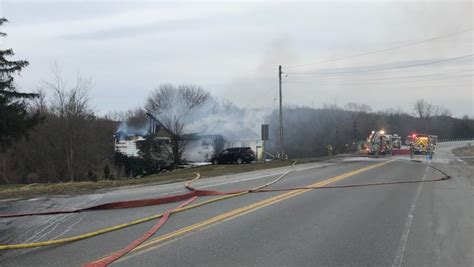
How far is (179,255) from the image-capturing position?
636cm

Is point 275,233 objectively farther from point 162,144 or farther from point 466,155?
point 466,155

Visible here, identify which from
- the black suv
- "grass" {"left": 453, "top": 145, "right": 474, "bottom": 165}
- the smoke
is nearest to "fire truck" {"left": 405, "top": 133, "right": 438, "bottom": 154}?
"grass" {"left": 453, "top": 145, "right": 474, "bottom": 165}

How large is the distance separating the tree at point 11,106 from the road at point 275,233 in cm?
2053

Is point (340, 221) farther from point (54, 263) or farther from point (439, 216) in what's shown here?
point (54, 263)

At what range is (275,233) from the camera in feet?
25.7

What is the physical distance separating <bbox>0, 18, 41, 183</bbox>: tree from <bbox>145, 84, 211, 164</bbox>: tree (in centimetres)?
1800

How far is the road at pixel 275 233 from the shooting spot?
20.5ft

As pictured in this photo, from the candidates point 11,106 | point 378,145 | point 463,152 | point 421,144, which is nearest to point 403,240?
point 11,106

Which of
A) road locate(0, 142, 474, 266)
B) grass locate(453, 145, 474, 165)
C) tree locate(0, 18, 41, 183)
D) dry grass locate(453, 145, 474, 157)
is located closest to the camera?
road locate(0, 142, 474, 266)

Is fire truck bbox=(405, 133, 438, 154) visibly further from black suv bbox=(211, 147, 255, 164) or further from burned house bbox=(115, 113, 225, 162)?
black suv bbox=(211, 147, 255, 164)

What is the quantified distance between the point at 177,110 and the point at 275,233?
4730 centimetres

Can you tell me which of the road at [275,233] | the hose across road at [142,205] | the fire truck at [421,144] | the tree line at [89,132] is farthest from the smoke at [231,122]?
the road at [275,233]

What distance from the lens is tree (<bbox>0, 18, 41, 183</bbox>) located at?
3114cm

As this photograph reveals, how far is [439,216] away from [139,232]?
596cm
